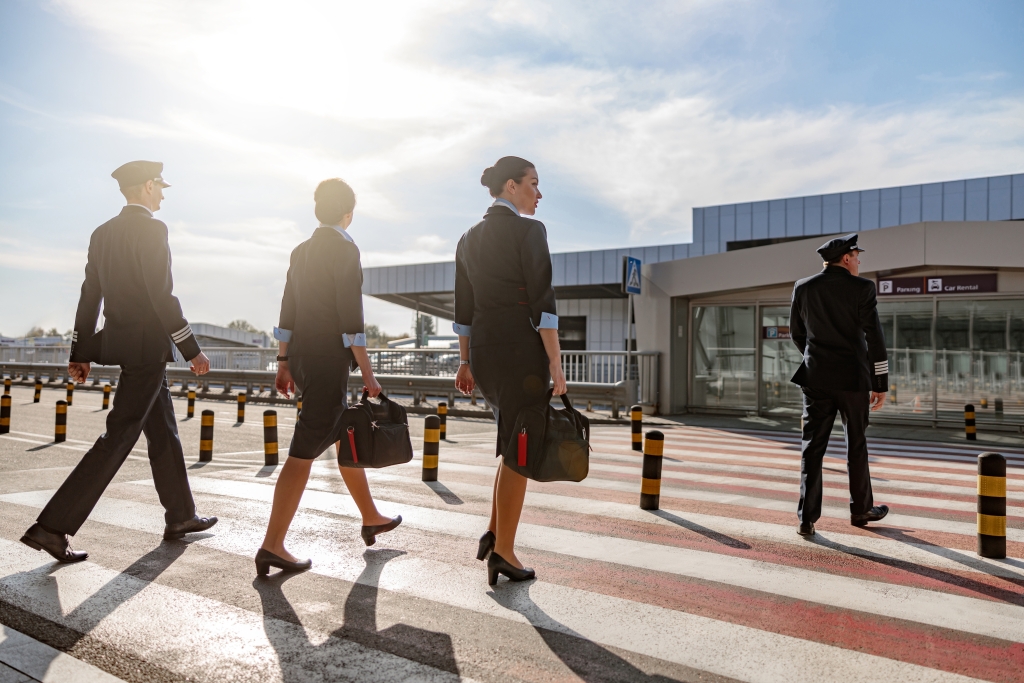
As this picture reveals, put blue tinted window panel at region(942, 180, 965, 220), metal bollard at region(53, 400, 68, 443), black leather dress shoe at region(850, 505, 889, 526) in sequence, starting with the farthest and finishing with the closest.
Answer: blue tinted window panel at region(942, 180, 965, 220), metal bollard at region(53, 400, 68, 443), black leather dress shoe at region(850, 505, 889, 526)

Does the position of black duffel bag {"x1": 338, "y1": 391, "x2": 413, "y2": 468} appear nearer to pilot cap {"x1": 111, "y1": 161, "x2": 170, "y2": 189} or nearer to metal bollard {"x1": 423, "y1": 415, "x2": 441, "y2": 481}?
pilot cap {"x1": 111, "y1": 161, "x2": 170, "y2": 189}

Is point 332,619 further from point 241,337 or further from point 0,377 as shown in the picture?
point 241,337

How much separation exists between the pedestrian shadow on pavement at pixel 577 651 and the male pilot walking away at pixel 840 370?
94.6 inches

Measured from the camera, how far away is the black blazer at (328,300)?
4.22 metres

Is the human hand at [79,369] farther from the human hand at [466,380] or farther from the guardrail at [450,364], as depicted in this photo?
the guardrail at [450,364]

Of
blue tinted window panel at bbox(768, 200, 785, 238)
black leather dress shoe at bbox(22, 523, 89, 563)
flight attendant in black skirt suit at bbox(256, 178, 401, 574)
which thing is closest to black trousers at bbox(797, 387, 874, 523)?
flight attendant in black skirt suit at bbox(256, 178, 401, 574)

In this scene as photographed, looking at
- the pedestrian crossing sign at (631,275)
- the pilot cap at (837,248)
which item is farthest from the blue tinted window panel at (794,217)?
the pilot cap at (837,248)

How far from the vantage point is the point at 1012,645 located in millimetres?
3248

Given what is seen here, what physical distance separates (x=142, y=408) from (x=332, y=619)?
181cm

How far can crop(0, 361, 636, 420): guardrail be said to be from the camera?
17141 mm

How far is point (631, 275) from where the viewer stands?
16.9m

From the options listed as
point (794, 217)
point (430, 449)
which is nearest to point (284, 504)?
point (430, 449)

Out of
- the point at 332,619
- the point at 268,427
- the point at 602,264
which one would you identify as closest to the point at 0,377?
the point at 602,264

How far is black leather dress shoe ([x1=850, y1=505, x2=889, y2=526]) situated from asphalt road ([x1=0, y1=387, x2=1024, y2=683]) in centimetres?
10
